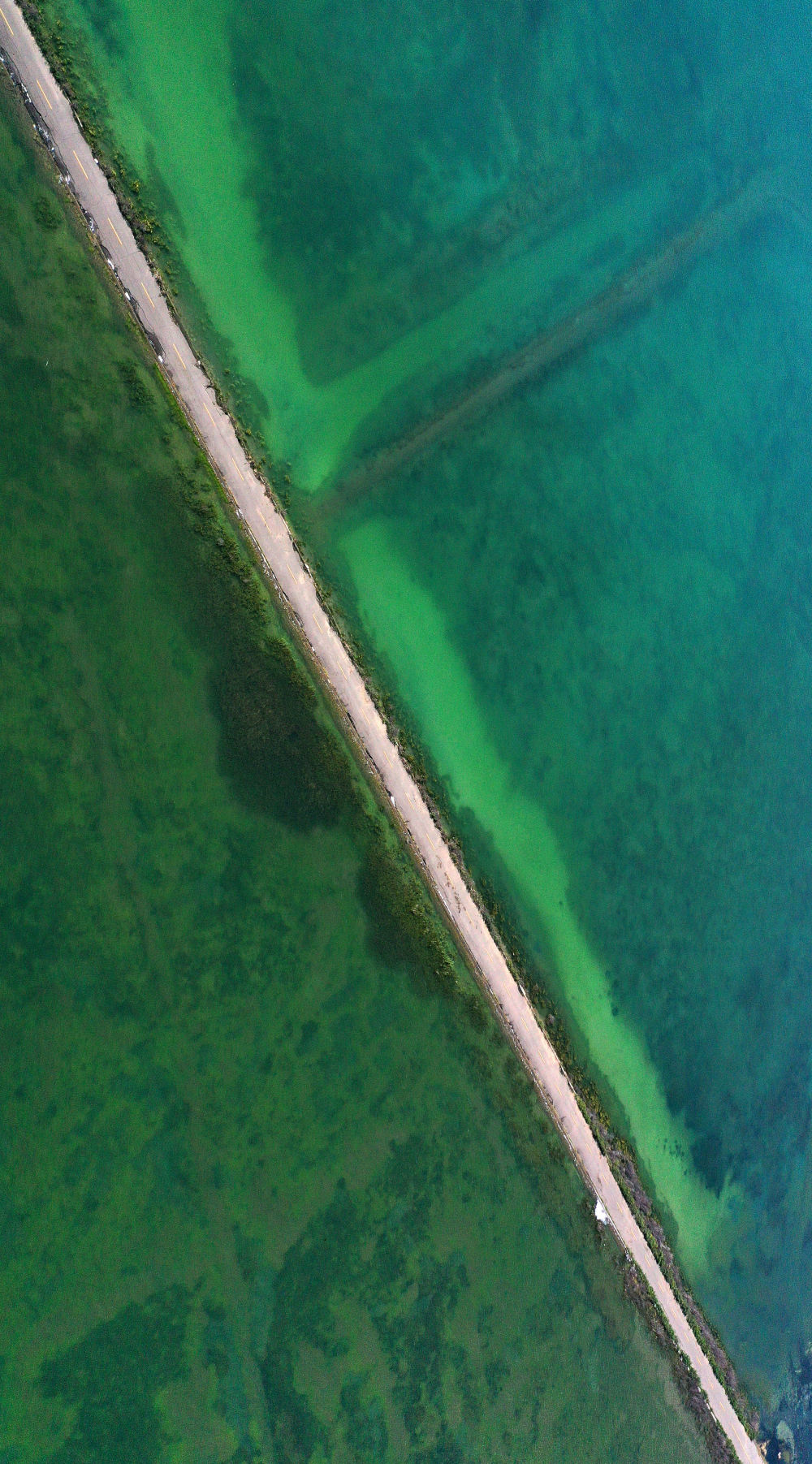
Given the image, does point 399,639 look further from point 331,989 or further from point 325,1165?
point 325,1165

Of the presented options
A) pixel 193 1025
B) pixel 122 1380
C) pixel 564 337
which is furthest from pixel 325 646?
pixel 122 1380

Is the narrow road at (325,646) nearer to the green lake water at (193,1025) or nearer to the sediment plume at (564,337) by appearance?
the green lake water at (193,1025)

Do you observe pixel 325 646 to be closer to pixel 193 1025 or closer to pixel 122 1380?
pixel 193 1025

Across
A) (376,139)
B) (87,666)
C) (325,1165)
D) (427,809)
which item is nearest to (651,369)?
(376,139)

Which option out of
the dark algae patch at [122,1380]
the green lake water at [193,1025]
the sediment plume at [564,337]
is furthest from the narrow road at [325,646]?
the dark algae patch at [122,1380]

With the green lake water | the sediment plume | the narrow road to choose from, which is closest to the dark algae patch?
the green lake water

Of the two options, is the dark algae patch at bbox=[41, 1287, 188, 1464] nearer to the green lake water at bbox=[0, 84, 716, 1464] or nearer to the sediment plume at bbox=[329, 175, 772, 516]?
the green lake water at bbox=[0, 84, 716, 1464]
